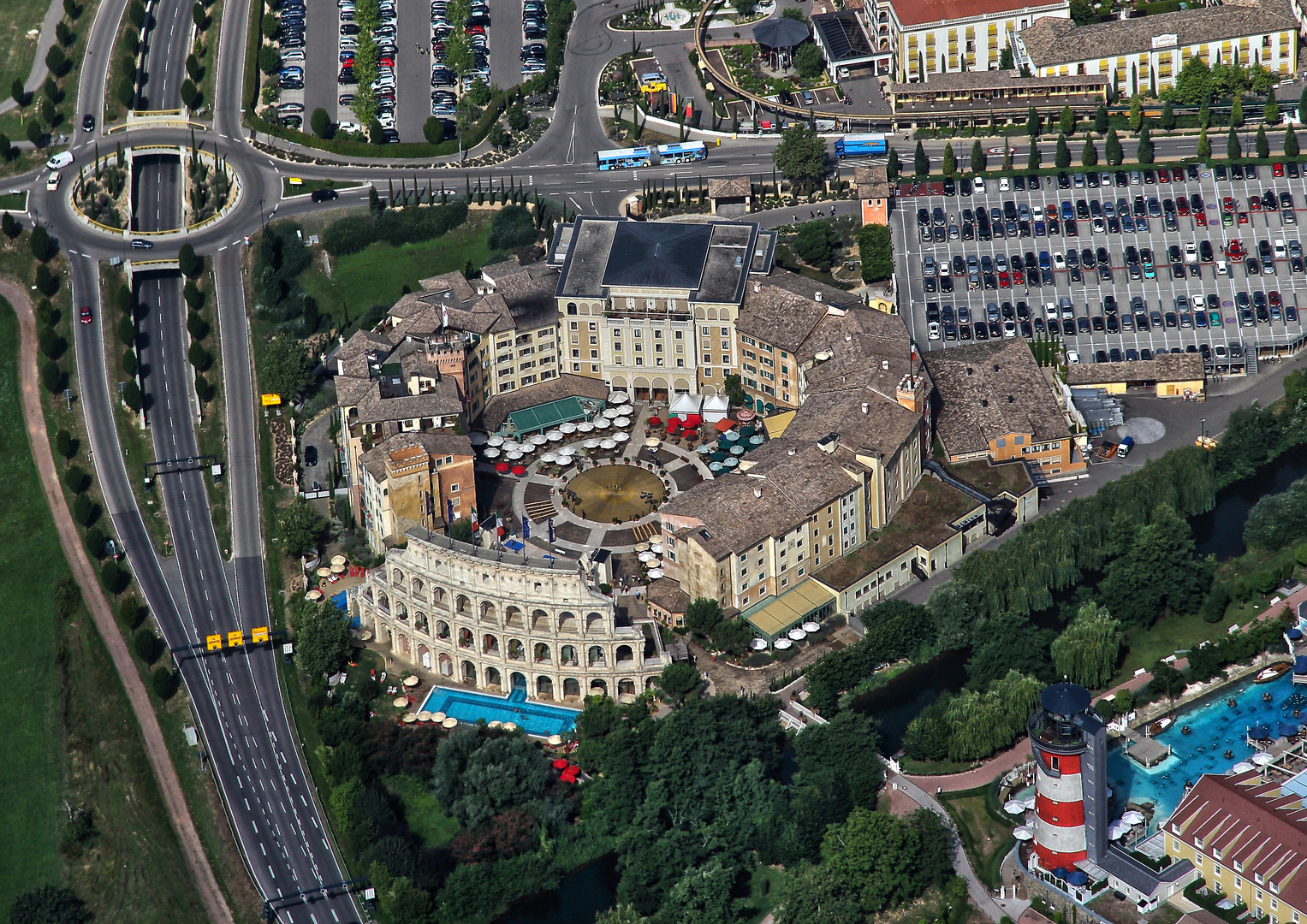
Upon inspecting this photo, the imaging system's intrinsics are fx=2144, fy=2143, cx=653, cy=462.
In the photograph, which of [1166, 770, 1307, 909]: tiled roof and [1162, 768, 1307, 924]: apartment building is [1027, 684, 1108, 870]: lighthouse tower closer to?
[1162, 768, 1307, 924]: apartment building

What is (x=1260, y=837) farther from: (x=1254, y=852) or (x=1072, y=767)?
(x=1072, y=767)

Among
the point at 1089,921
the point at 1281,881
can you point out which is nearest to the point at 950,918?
the point at 1089,921

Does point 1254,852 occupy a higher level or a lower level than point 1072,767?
lower

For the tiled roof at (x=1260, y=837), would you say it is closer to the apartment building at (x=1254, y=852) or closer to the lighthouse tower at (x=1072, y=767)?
the apartment building at (x=1254, y=852)

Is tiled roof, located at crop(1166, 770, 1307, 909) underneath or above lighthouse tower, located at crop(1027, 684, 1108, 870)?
underneath

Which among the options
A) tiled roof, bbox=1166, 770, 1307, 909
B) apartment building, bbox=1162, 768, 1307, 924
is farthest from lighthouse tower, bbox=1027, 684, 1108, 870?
tiled roof, bbox=1166, 770, 1307, 909

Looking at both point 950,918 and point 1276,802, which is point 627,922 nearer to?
point 950,918

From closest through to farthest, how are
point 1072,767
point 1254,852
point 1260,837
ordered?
1. point 1254,852
2. point 1260,837
3. point 1072,767

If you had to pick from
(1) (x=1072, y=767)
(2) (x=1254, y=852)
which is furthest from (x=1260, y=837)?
(1) (x=1072, y=767)

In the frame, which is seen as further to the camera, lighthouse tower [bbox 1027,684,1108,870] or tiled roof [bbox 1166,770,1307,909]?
lighthouse tower [bbox 1027,684,1108,870]
